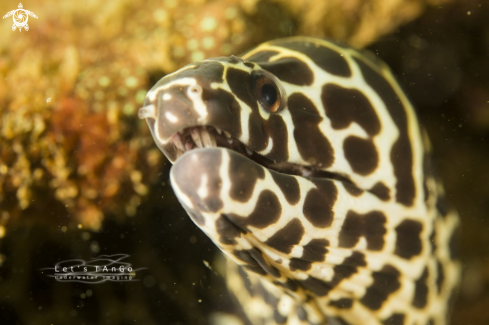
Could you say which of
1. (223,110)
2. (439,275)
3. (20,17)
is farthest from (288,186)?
(20,17)

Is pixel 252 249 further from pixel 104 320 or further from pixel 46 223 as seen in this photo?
pixel 104 320

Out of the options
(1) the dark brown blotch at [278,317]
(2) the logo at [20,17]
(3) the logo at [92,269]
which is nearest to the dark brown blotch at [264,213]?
(1) the dark brown blotch at [278,317]

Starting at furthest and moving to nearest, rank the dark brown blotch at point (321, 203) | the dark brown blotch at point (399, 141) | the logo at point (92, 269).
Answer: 1. the logo at point (92, 269)
2. the dark brown blotch at point (399, 141)
3. the dark brown blotch at point (321, 203)

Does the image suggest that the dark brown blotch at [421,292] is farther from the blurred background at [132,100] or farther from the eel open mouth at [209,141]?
the eel open mouth at [209,141]

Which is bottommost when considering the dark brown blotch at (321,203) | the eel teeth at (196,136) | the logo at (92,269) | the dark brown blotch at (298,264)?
the dark brown blotch at (298,264)

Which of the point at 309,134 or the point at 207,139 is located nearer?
the point at 207,139

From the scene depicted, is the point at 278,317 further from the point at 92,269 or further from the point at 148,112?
the point at 148,112

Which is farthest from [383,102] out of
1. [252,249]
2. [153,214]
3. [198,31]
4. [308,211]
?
[153,214]
